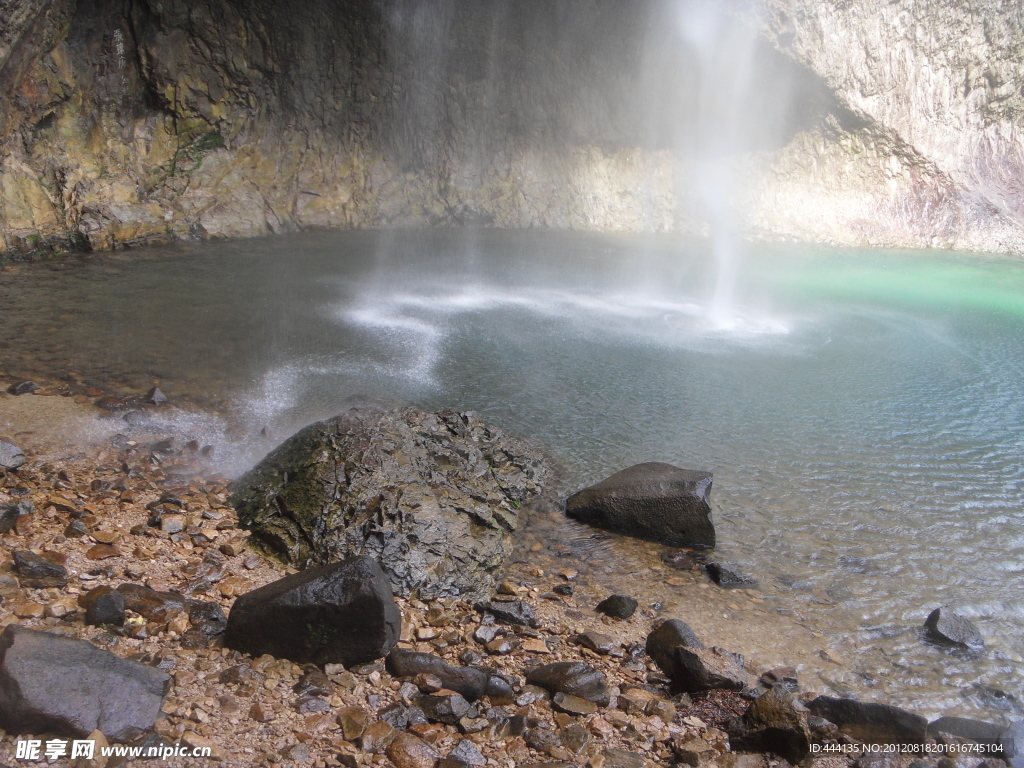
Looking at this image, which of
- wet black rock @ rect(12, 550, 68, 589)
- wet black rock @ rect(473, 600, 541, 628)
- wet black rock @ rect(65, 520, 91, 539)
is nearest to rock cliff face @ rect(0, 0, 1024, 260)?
wet black rock @ rect(65, 520, 91, 539)

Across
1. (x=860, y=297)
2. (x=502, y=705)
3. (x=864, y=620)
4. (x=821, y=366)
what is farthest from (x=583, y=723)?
(x=860, y=297)

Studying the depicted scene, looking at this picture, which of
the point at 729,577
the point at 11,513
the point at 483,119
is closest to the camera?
the point at 11,513

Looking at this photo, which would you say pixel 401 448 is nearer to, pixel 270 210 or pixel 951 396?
pixel 951 396

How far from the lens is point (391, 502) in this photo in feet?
18.3

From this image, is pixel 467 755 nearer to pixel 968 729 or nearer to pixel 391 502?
pixel 391 502

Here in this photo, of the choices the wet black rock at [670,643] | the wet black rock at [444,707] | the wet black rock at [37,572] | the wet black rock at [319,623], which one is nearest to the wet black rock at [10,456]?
the wet black rock at [37,572]

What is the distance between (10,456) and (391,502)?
3.24m

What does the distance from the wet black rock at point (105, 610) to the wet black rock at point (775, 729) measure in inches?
136

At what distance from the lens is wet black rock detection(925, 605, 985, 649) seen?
16.5 ft

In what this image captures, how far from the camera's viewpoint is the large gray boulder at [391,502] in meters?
5.24

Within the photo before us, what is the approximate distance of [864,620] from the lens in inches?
208

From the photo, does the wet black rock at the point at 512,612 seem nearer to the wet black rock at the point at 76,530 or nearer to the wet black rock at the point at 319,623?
the wet black rock at the point at 319,623

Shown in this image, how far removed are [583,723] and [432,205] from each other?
18.8m

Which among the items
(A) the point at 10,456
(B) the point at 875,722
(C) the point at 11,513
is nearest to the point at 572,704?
(B) the point at 875,722
